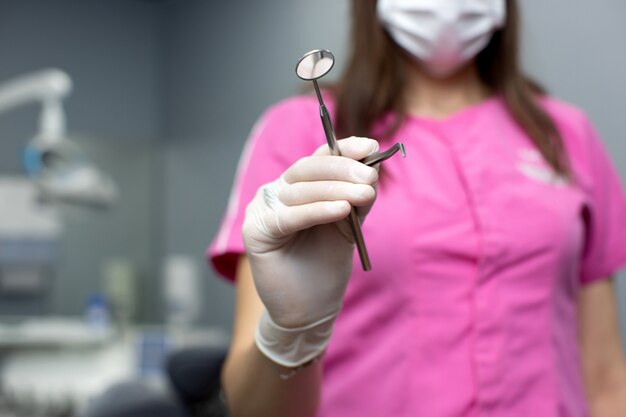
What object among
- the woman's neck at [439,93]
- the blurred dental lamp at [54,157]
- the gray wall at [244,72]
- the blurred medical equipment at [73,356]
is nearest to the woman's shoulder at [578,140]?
the woman's neck at [439,93]

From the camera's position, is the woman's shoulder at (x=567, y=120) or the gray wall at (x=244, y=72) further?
the gray wall at (x=244, y=72)

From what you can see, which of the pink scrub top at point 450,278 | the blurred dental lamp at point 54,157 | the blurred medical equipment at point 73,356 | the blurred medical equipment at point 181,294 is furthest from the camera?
the blurred medical equipment at point 181,294

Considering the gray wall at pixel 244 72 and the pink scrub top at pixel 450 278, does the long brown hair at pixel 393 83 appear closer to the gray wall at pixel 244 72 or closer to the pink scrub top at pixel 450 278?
the pink scrub top at pixel 450 278

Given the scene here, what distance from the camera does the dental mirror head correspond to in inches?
16.1

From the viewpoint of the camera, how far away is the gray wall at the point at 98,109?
404cm

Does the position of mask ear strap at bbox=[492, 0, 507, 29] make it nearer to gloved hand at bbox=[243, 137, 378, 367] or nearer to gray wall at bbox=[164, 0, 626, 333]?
gloved hand at bbox=[243, 137, 378, 367]

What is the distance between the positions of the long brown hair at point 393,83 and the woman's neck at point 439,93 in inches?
0.7

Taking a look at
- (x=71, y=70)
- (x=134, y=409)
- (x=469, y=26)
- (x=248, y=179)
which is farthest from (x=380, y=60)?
(x=71, y=70)

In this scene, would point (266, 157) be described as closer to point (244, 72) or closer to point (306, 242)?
point (306, 242)

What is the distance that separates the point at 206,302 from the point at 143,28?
1618 mm

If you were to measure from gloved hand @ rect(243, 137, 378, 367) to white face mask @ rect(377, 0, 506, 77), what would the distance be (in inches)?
15.5

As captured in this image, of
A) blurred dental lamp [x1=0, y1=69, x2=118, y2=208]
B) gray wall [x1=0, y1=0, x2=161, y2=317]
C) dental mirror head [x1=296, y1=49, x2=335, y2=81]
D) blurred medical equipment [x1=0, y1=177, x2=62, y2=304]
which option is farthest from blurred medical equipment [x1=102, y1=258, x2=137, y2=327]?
dental mirror head [x1=296, y1=49, x2=335, y2=81]

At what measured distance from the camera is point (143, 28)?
14.6ft

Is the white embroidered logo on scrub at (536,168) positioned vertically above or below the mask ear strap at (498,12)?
below
